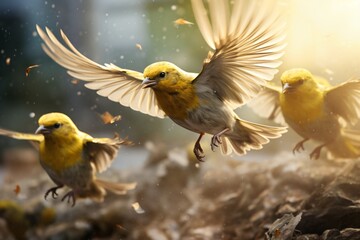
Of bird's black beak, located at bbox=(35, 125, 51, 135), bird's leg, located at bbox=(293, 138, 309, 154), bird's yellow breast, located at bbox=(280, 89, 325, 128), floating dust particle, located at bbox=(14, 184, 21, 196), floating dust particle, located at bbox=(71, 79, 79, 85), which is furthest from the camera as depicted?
floating dust particle, located at bbox=(14, 184, 21, 196)

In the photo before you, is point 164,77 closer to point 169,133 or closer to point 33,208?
point 169,133

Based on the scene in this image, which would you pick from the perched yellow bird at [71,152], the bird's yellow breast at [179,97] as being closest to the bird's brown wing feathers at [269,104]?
the bird's yellow breast at [179,97]

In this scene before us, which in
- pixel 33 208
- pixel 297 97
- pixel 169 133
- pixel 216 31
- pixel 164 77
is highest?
pixel 216 31

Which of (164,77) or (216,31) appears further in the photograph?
(164,77)

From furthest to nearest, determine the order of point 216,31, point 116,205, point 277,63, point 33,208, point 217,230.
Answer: point 33,208
point 116,205
point 217,230
point 277,63
point 216,31

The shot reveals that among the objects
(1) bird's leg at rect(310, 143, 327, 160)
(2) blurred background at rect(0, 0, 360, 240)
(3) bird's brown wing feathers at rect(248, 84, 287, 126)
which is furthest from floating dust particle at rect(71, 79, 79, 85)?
(1) bird's leg at rect(310, 143, 327, 160)

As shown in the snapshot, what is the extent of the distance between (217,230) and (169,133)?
0.49m

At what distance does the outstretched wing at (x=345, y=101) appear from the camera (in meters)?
1.78

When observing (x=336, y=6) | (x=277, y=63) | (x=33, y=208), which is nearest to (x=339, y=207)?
(x=277, y=63)

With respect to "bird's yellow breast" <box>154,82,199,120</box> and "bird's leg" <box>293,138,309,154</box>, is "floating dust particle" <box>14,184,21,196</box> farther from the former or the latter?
"bird's leg" <box>293,138,309,154</box>

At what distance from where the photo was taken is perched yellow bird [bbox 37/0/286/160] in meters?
1.52

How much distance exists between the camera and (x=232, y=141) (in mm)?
1870

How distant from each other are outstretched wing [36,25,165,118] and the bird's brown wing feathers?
1.18ft

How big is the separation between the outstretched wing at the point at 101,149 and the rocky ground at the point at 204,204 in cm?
25
